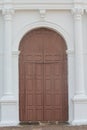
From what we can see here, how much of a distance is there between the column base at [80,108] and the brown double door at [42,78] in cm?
64

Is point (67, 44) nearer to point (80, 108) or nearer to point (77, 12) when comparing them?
point (77, 12)

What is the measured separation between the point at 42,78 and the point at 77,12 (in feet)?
9.09

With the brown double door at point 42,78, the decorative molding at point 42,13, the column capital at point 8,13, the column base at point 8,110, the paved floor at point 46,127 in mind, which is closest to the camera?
the paved floor at point 46,127

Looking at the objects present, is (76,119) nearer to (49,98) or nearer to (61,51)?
(49,98)

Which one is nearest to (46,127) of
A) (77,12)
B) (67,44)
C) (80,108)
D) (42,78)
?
(80,108)

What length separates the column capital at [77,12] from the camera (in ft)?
53.4

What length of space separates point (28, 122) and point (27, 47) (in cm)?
280

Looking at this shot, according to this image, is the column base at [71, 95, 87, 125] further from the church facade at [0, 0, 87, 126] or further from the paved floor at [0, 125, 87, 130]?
the paved floor at [0, 125, 87, 130]

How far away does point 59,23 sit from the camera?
16641 millimetres

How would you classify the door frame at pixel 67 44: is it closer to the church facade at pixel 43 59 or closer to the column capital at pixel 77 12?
the church facade at pixel 43 59

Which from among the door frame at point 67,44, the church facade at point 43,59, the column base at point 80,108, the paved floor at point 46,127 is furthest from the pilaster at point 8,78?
the column base at point 80,108

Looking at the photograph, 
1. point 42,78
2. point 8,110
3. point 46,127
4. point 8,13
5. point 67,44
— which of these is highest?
point 8,13

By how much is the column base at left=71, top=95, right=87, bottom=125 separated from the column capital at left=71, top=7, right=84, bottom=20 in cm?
289

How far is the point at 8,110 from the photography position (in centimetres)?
1608
